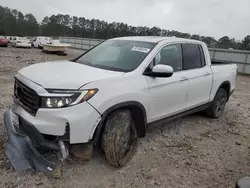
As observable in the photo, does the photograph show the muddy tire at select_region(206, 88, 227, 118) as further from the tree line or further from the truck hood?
the tree line

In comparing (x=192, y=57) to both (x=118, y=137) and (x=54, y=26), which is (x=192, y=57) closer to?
(x=118, y=137)

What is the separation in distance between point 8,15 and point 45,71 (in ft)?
195

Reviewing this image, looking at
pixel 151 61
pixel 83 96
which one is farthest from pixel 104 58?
pixel 83 96

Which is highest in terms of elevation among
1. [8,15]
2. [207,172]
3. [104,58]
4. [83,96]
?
[8,15]

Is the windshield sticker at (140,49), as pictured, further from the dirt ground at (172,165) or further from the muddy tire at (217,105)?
the muddy tire at (217,105)

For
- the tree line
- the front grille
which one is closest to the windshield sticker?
the front grille

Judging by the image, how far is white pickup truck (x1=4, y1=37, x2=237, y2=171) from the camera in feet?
8.66

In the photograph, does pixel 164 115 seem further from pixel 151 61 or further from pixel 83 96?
pixel 83 96

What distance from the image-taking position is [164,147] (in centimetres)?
389

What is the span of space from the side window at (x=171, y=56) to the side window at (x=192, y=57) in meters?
0.15

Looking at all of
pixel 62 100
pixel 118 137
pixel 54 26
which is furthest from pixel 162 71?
pixel 54 26

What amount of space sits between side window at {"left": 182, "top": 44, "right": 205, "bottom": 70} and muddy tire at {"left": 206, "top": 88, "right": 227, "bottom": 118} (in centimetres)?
103

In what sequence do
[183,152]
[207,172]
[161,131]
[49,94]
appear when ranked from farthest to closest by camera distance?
[161,131] < [183,152] < [207,172] < [49,94]

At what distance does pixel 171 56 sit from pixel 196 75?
67 centimetres
